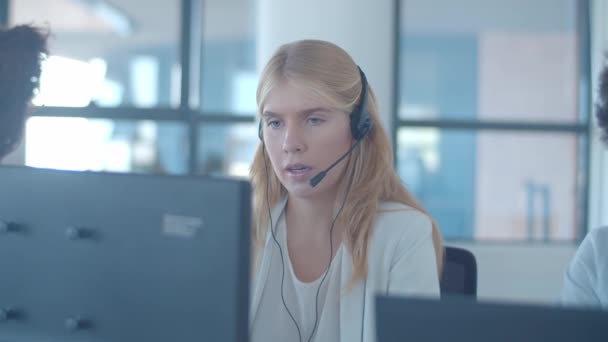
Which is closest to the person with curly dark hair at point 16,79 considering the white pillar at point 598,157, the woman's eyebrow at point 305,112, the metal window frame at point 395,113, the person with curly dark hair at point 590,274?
the woman's eyebrow at point 305,112

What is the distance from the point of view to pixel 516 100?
389 cm

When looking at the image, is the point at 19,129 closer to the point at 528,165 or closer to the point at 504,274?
the point at 504,274

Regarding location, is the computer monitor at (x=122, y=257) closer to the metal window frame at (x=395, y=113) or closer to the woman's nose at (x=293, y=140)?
the woman's nose at (x=293, y=140)

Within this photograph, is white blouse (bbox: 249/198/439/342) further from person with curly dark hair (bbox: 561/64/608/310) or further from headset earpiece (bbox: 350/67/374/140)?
person with curly dark hair (bbox: 561/64/608/310)

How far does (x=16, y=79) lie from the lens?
1.00 meters

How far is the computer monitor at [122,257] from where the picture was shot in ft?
2.03

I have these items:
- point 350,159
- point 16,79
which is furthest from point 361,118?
point 16,79

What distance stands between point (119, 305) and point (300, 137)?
65 centimetres

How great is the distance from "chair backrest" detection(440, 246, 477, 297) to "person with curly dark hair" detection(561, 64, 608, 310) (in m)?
0.19

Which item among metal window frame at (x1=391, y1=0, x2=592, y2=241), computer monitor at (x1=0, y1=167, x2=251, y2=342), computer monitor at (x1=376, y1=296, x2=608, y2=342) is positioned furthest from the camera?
metal window frame at (x1=391, y1=0, x2=592, y2=241)

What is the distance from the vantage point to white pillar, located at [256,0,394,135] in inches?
117

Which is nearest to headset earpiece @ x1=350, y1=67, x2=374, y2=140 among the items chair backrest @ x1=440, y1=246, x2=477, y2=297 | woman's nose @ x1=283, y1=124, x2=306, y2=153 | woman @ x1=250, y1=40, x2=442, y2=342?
Result: woman @ x1=250, y1=40, x2=442, y2=342

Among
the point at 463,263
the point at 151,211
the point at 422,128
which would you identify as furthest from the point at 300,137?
the point at 422,128

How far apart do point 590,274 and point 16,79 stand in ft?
3.65
